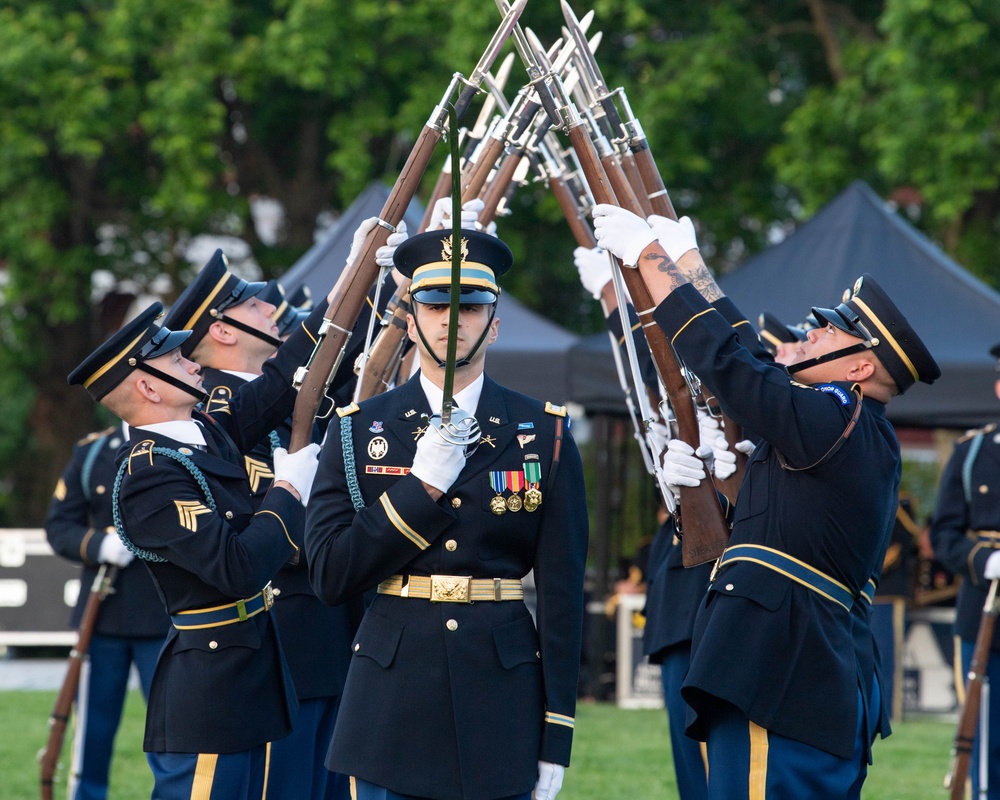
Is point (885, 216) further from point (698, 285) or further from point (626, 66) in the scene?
point (698, 285)

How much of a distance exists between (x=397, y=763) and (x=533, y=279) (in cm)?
1140

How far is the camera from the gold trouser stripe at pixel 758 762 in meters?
3.60

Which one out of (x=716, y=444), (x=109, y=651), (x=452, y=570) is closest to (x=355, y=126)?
(x=109, y=651)

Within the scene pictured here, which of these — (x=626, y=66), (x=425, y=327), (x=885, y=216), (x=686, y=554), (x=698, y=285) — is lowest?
(x=686, y=554)

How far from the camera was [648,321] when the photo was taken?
4.11m

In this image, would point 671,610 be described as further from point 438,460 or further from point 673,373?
point 438,460

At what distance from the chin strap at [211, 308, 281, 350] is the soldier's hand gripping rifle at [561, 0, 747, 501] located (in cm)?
148

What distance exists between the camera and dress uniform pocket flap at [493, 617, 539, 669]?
3.31 metres

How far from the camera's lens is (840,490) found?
3.65m

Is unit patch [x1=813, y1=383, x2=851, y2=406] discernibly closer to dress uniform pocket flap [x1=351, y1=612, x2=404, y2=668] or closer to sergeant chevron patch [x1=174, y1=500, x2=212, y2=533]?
dress uniform pocket flap [x1=351, y1=612, x2=404, y2=668]

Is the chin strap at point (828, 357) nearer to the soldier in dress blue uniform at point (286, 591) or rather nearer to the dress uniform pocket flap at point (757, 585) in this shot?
the dress uniform pocket flap at point (757, 585)

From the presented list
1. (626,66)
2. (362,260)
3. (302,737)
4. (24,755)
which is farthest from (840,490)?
(626,66)

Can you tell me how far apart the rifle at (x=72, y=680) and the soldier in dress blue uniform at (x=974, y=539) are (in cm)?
380

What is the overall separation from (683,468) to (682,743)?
4.64 feet
